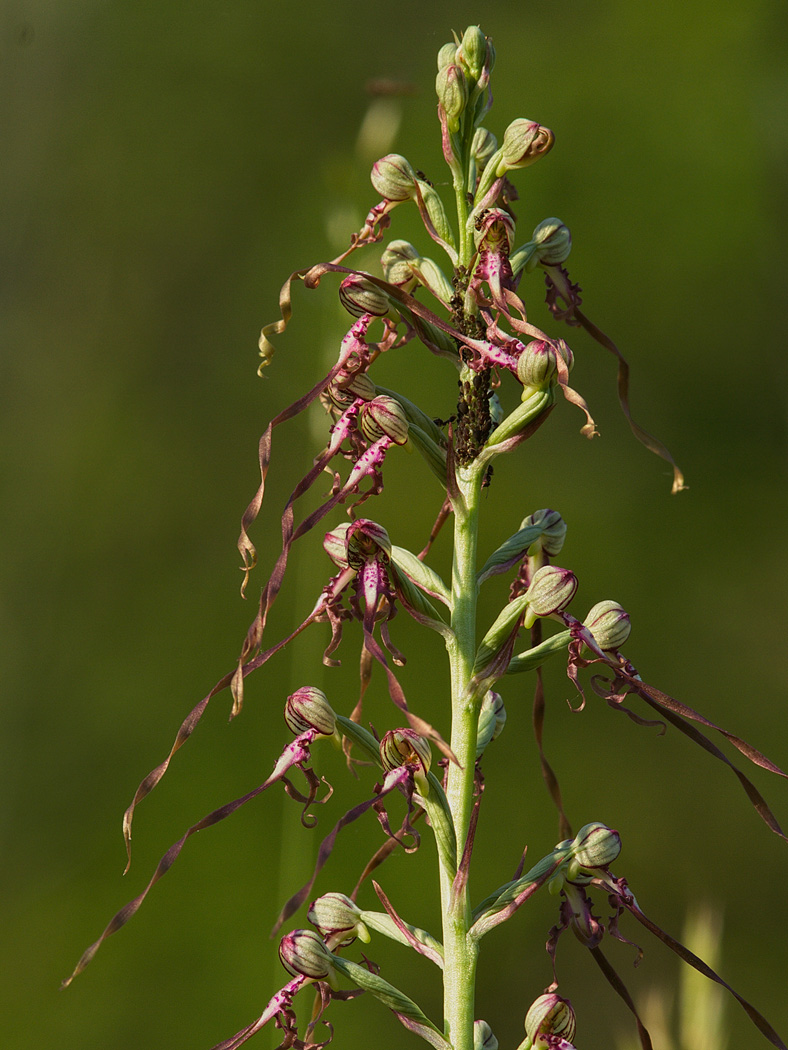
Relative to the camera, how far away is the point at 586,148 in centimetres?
983

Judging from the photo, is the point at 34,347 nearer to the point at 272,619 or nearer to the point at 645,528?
the point at 272,619

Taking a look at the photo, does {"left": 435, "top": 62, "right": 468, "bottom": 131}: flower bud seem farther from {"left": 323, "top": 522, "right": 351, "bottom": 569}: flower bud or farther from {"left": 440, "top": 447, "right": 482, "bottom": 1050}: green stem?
{"left": 323, "top": 522, "right": 351, "bottom": 569}: flower bud

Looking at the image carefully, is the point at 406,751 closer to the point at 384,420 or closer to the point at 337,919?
the point at 337,919

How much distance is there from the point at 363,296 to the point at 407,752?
735mm

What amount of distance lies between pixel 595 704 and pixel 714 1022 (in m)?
5.77

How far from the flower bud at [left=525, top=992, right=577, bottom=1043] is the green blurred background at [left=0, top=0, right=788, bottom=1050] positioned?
1.16 m

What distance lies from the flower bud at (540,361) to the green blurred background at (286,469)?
1166 millimetres

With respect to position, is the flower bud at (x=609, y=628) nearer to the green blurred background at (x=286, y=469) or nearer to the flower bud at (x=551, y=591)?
the flower bud at (x=551, y=591)

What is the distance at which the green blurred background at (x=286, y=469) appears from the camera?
5.71 meters

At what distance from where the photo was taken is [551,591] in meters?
1.72

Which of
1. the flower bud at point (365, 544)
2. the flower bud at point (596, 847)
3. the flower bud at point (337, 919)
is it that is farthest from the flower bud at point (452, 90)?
the flower bud at point (337, 919)

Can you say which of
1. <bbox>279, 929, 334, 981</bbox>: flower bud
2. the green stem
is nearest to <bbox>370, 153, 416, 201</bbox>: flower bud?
the green stem

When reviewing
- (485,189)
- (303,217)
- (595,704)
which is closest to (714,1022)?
(485,189)

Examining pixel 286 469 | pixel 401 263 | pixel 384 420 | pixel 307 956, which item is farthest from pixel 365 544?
pixel 286 469
